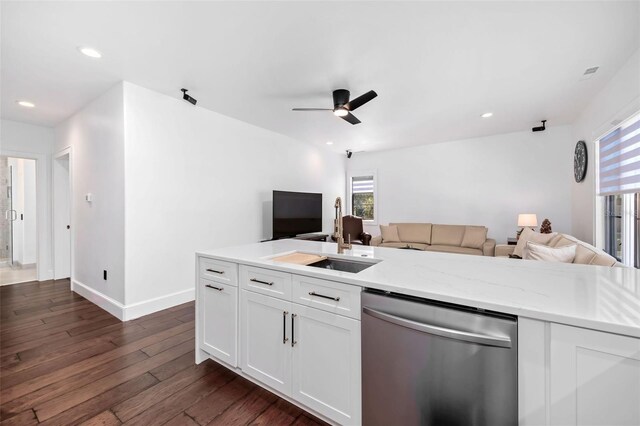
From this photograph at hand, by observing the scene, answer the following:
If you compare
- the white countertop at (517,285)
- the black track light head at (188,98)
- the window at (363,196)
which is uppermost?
the black track light head at (188,98)

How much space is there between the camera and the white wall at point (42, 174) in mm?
4078

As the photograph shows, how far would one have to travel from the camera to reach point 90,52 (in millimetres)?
2287

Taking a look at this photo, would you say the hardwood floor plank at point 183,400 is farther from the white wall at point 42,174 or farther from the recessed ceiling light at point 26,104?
the white wall at point 42,174

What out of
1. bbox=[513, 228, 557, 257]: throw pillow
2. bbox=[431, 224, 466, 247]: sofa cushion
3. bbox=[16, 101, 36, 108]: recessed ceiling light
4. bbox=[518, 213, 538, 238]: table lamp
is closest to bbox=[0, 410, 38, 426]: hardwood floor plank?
bbox=[16, 101, 36, 108]: recessed ceiling light

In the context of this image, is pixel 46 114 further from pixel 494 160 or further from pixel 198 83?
pixel 494 160

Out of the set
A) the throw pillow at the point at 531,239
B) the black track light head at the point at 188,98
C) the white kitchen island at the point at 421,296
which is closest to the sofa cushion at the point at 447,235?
the throw pillow at the point at 531,239

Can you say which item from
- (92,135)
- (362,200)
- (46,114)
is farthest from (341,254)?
(362,200)

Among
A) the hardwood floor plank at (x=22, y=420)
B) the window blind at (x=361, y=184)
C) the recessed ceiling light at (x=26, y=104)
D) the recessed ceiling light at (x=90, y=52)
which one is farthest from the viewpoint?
the window blind at (x=361, y=184)

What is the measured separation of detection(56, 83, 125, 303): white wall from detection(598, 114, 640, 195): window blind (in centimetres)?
518

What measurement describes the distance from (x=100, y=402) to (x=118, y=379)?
227 millimetres

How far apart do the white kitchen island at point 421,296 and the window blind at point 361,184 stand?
4842 millimetres

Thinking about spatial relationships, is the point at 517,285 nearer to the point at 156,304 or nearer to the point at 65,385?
the point at 65,385

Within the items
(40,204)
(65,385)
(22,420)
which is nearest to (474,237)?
(65,385)

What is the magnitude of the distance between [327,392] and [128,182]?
291 cm
